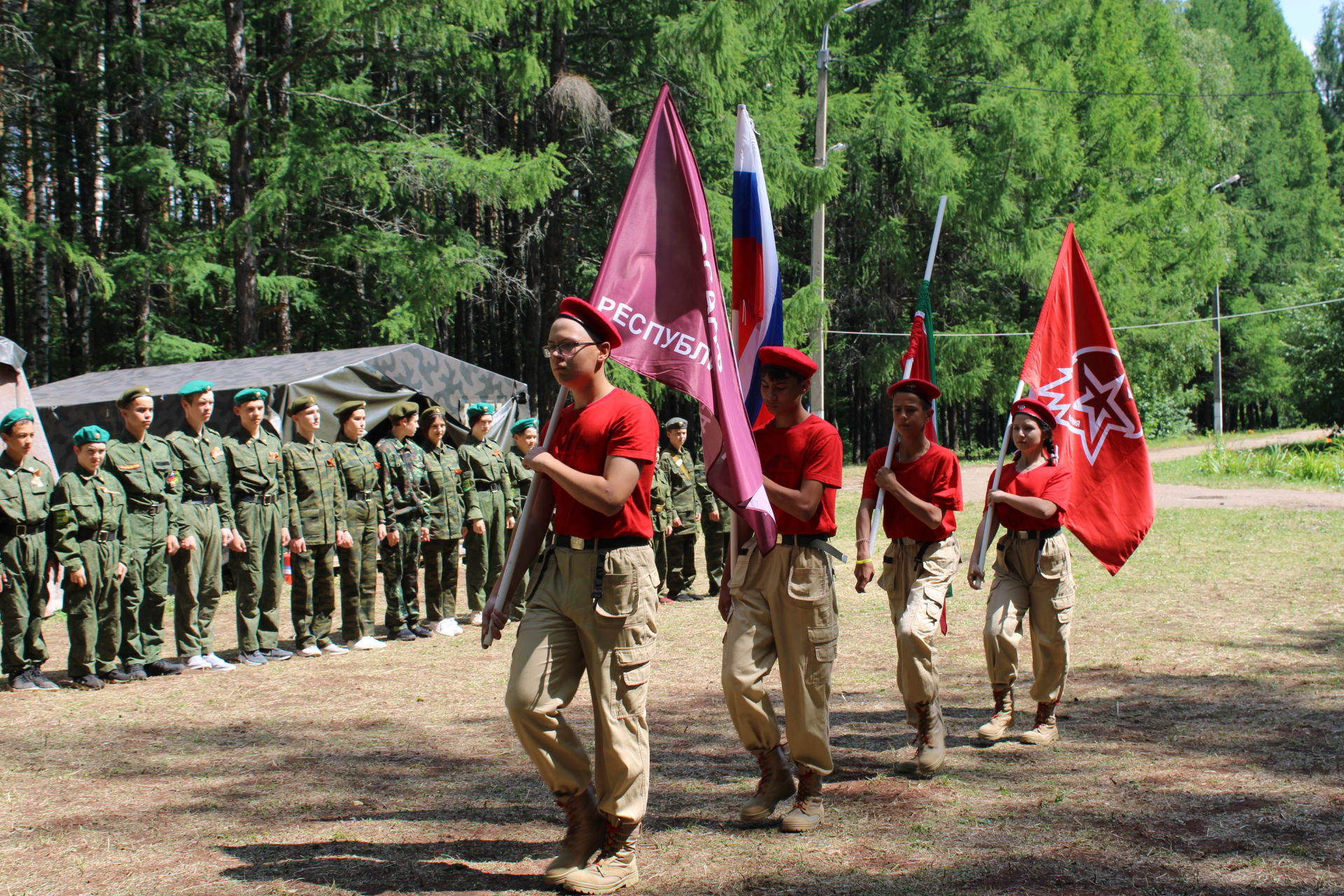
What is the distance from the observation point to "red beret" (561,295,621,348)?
4.35 metres

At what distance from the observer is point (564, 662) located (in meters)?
4.27

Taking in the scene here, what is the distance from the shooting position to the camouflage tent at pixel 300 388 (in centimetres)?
1423

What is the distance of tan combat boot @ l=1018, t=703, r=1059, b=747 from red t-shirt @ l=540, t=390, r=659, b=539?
3.19 meters

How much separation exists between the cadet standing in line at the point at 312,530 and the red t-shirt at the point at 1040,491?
5.52m

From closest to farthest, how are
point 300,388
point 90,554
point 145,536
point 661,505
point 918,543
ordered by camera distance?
point 918,543
point 90,554
point 145,536
point 661,505
point 300,388

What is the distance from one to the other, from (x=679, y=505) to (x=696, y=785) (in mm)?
6734

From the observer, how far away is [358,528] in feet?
32.4

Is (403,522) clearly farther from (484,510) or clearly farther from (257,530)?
(257,530)

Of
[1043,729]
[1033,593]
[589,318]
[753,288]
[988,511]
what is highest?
[753,288]

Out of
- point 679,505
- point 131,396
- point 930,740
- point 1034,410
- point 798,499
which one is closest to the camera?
point 798,499

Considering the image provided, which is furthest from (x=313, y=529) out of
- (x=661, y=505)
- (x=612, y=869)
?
(x=612, y=869)

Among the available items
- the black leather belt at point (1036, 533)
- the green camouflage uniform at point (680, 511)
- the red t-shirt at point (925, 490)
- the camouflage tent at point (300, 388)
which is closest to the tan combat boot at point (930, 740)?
the red t-shirt at point (925, 490)

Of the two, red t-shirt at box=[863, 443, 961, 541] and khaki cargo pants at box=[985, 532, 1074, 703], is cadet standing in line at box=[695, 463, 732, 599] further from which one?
red t-shirt at box=[863, 443, 961, 541]

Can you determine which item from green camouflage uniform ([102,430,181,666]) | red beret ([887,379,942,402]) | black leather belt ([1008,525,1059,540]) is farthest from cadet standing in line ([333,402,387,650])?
black leather belt ([1008,525,1059,540])
